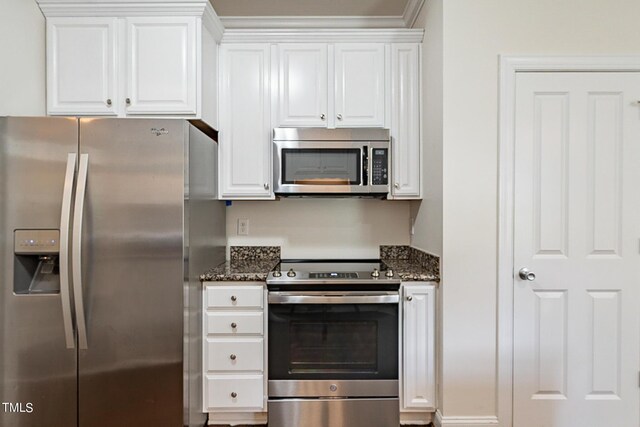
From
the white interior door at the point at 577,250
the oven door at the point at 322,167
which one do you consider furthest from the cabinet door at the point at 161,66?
the white interior door at the point at 577,250

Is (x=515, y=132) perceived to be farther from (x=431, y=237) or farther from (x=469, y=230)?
(x=431, y=237)

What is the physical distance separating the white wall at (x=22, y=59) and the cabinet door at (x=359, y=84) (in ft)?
5.77

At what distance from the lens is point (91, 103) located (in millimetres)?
2088

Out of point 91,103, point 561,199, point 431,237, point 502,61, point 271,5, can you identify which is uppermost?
point 271,5

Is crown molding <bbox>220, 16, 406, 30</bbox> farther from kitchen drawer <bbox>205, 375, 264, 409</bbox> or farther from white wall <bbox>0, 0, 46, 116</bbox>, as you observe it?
kitchen drawer <bbox>205, 375, 264, 409</bbox>

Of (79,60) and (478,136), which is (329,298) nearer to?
(478,136)

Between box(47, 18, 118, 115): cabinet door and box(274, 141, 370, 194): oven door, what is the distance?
1.08 metres

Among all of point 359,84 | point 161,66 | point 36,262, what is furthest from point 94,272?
point 359,84

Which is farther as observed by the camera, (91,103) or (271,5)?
(271,5)

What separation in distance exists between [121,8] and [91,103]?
571 millimetres

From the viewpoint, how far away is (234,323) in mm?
2084

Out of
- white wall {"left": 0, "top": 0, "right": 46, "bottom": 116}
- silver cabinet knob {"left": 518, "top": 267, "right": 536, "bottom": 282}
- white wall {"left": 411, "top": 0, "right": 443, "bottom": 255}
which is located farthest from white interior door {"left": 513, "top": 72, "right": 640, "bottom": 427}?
white wall {"left": 0, "top": 0, "right": 46, "bottom": 116}

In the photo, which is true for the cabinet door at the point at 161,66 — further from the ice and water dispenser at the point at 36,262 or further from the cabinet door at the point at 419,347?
the cabinet door at the point at 419,347

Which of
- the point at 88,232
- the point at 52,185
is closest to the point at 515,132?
the point at 88,232
